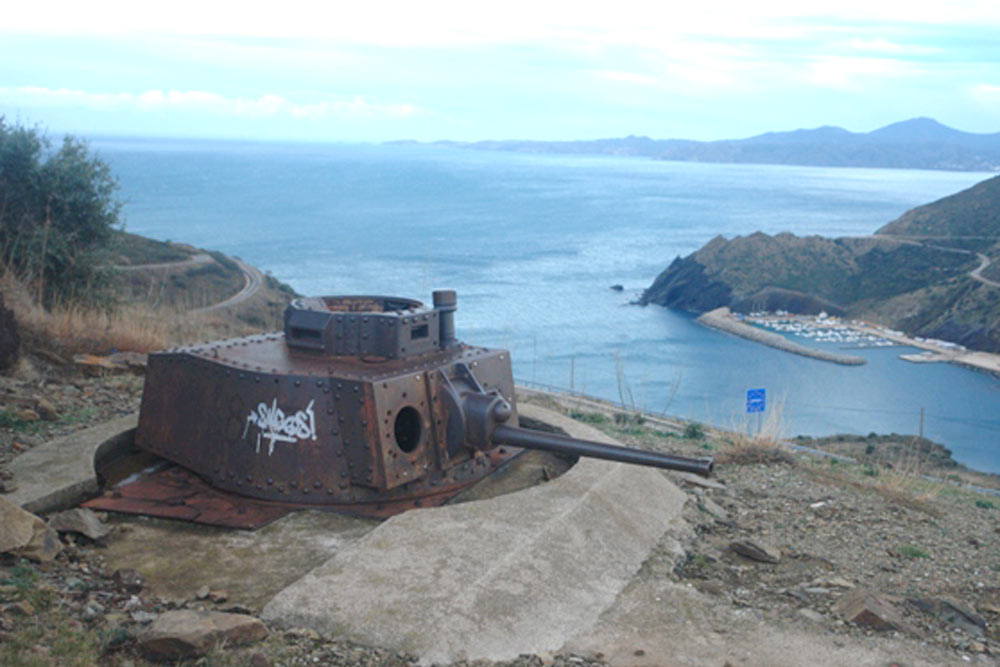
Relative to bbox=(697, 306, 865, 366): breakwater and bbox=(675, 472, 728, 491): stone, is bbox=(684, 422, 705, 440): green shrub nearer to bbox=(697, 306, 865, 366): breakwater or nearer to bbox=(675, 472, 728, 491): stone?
bbox=(675, 472, 728, 491): stone

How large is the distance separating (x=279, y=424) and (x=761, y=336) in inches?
2285

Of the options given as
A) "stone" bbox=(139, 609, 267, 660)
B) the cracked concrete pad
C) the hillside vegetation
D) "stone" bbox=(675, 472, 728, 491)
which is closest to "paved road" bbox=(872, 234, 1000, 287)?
the hillside vegetation

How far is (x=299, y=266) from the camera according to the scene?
74.9 m

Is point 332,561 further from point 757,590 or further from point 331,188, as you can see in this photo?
point 331,188

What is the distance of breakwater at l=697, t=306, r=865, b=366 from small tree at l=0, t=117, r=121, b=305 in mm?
46306

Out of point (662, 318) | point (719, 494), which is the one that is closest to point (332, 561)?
point (719, 494)

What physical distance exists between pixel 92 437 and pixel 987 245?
3157 inches

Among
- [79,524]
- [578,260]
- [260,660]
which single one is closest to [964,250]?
[578,260]

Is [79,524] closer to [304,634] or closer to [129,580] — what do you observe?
[129,580]

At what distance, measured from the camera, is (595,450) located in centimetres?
677

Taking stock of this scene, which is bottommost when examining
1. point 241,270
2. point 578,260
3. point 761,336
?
point 761,336

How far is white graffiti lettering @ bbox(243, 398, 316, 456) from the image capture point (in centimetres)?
668

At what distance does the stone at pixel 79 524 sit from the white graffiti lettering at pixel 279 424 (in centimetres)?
113

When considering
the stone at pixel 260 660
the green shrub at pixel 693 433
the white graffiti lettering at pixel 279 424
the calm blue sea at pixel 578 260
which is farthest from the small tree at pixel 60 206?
the stone at pixel 260 660
